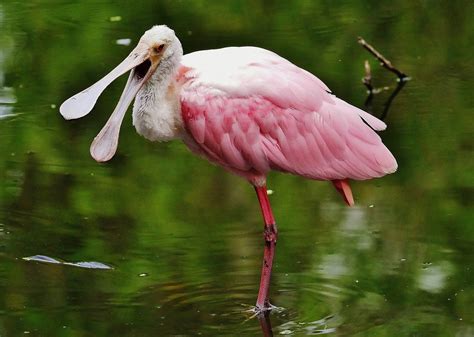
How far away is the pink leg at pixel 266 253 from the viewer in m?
6.46

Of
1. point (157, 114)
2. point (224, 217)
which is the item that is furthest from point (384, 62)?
point (157, 114)

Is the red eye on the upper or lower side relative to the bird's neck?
upper

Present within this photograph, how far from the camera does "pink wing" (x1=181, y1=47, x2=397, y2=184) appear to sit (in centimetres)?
664

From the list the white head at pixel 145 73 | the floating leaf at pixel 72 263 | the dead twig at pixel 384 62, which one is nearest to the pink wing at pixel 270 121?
the white head at pixel 145 73

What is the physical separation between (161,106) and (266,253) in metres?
0.90

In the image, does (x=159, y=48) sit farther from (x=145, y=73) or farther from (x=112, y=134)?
(x=112, y=134)

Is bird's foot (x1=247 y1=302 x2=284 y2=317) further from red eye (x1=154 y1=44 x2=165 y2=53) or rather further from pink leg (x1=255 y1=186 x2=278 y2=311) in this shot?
red eye (x1=154 y1=44 x2=165 y2=53)

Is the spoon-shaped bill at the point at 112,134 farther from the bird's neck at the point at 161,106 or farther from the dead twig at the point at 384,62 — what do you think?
the dead twig at the point at 384,62

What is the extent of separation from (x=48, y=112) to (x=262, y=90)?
143 inches

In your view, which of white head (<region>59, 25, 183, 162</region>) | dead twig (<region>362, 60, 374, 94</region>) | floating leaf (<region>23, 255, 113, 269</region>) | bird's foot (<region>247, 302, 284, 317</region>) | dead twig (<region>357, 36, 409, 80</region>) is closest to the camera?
bird's foot (<region>247, 302, 284, 317</region>)

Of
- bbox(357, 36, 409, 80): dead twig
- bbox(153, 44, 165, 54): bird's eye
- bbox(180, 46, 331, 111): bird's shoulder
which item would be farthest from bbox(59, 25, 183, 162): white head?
bbox(357, 36, 409, 80): dead twig

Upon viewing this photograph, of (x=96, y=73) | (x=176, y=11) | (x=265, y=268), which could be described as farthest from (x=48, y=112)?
(x=265, y=268)

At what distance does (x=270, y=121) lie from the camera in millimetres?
6734

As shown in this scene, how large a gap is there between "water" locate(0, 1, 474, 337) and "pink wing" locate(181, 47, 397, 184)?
0.59 metres
